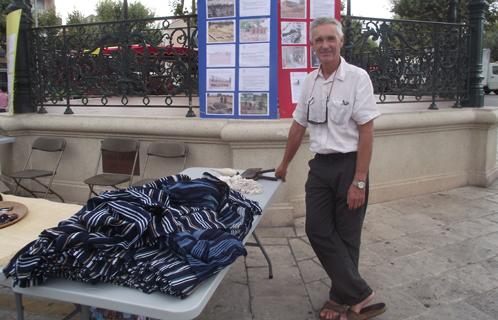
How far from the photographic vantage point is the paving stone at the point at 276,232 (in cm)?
443

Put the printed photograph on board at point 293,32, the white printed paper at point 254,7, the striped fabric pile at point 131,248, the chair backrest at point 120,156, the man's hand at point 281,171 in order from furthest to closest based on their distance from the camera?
the chair backrest at point 120,156, the printed photograph on board at point 293,32, the white printed paper at point 254,7, the man's hand at point 281,171, the striped fabric pile at point 131,248

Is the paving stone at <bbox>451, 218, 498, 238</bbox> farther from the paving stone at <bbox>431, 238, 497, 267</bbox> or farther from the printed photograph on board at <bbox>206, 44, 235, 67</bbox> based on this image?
the printed photograph on board at <bbox>206, 44, 235, 67</bbox>

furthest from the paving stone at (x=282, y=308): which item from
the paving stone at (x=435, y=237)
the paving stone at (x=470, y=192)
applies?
the paving stone at (x=470, y=192)

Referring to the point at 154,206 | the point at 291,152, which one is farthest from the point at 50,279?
the point at 291,152

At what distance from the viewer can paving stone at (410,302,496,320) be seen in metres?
2.96

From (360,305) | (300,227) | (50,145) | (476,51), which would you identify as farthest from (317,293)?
(476,51)

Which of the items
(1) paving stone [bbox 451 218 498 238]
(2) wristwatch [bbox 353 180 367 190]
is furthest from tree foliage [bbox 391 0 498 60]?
(2) wristwatch [bbox 353 180 367 190]

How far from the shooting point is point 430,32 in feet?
18.4

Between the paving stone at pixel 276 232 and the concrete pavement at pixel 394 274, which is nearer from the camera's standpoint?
the concrete pavement at pixel 394 274

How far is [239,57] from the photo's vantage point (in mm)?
4465

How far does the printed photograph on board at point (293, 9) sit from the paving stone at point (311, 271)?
2415mm

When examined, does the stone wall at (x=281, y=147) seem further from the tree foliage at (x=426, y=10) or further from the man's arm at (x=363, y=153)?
the tree foliage at (x=426, y=10)

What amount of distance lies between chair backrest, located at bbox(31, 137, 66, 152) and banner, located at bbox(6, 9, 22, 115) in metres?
0.57

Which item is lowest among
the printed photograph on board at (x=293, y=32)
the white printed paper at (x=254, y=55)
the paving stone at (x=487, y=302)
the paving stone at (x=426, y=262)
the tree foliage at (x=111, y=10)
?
the paving stone at (x=487, y=302)
